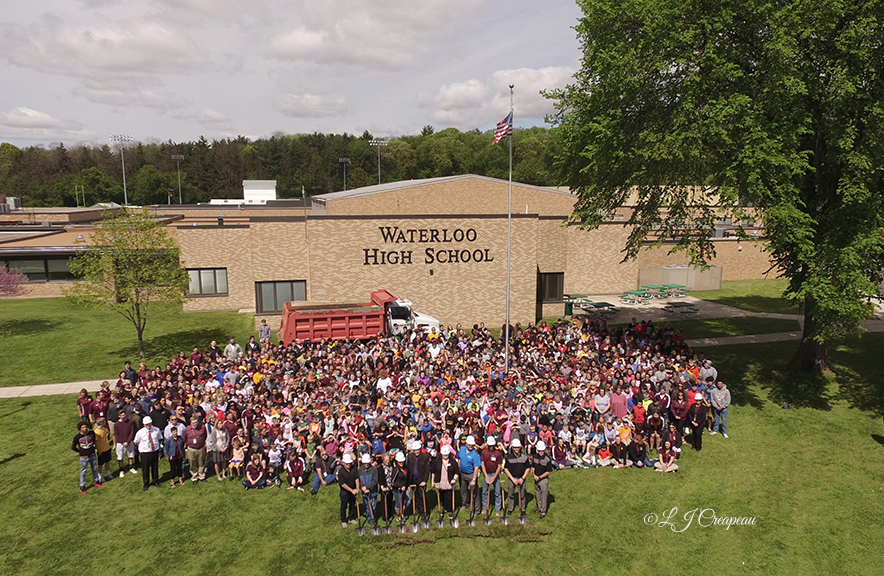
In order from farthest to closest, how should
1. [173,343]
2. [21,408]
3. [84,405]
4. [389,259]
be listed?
[389,259] → [173,343] → [21,408] → [84,405]

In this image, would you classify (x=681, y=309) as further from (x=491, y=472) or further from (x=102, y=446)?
(x=102, y=446)

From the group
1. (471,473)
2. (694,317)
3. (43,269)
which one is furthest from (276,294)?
(694,317)

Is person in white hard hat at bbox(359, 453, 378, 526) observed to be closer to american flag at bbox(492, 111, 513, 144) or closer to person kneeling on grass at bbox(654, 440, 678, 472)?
person kneeling on grass at bbox(654, 440, 678, 472)

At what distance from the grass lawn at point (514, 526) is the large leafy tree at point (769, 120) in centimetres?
517

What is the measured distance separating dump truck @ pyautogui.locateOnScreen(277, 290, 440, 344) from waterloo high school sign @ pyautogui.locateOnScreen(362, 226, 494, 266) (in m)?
3.44

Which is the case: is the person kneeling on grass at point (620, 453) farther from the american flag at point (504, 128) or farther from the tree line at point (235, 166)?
the tree line at point (235, 166)

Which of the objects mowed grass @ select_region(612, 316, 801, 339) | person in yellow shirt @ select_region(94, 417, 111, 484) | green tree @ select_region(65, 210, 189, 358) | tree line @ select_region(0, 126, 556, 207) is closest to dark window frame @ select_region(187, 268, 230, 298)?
green tree @ select_region(65, 210, 189, 358)

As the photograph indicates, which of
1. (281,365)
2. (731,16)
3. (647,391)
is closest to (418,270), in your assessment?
(281,365)

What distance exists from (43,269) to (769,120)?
4077 centimetres

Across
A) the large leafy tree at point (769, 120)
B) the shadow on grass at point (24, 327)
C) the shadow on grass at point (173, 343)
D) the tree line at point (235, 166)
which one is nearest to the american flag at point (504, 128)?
the large leafy tree at point (769, 120)

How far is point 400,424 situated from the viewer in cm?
1315

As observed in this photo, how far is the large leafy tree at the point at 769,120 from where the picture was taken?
1528 cm

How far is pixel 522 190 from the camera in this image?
136ft

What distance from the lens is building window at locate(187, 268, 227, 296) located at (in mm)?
31000
